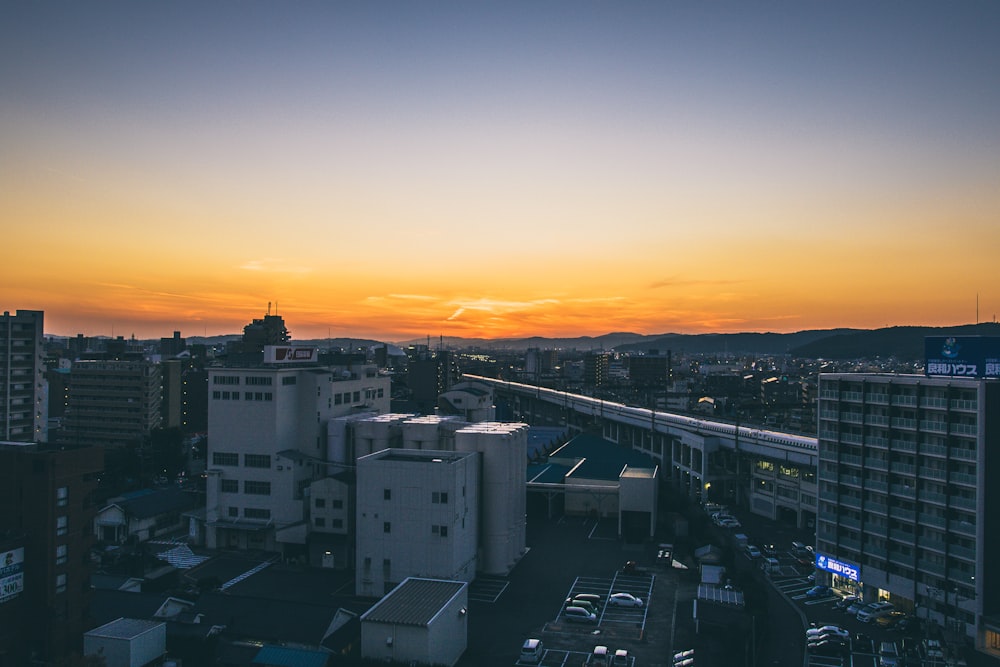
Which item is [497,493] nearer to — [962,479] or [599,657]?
[599,657]

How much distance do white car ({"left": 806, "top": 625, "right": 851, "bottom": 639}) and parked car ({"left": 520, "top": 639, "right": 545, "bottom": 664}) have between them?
729cm

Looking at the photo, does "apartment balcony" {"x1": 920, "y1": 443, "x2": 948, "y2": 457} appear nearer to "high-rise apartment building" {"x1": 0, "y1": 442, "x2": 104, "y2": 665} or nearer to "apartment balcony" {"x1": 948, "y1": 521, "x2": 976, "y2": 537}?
"apartment balcony" {"x1": 948, "y1": 521, "x2": 976, "y2": 537}

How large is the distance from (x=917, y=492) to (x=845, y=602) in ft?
13.2

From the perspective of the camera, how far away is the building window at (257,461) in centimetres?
2806

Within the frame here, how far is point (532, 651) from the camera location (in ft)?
57.6

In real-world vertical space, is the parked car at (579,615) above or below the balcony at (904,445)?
below

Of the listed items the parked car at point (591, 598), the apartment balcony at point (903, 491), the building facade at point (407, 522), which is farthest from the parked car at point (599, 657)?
the apartment balcony at point (903, 491)

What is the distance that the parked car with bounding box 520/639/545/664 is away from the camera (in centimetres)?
1738

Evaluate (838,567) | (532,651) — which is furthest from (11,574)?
(838,567)

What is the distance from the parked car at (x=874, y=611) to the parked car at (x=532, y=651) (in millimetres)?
9557

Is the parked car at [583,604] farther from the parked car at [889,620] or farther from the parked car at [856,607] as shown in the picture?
the parked car at [889,620]

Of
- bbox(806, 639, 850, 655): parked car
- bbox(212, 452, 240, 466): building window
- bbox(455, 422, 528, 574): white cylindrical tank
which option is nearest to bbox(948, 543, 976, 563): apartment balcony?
bbox(806, 639, 850, 655): parked car

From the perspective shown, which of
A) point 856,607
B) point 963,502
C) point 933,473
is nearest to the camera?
point 963,502

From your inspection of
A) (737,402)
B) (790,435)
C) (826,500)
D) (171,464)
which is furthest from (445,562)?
(737,402)
